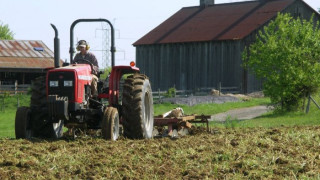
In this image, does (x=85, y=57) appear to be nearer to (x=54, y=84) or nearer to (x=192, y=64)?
(x=54, y=84)

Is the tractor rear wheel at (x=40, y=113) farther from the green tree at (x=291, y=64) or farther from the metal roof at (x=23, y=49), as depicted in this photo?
the metal roof at (x=23, y=49)

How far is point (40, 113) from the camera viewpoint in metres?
11.1

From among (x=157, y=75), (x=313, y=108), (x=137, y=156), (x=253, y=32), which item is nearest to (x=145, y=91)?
(x=137, y=156)

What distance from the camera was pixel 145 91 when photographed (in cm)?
1165

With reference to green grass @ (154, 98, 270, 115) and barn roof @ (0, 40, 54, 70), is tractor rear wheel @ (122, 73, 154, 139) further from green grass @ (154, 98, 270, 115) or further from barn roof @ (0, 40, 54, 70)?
barn roof @ (0, 40, 54, 70)

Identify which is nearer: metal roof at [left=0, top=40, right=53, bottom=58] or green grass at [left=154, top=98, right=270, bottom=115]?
green grass at [left=154, top=98, right=270, bottom=115]

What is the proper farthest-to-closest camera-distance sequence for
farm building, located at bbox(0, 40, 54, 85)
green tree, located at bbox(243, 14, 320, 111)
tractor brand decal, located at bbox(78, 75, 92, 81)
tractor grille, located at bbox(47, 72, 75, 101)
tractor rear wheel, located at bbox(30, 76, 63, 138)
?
farm building, located at bbox(0, 40, 54, 85) → green tree, located at bbox(243, 14, 320, 111) → tractor rear wheel, located at bbox(30, 76, 63, 138) → tractor brand decal, located at bbox(78, 75, 92, 81) → tractor grille, located at bbox(47, 72, 75, 101)

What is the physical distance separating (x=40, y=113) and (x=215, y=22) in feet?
104

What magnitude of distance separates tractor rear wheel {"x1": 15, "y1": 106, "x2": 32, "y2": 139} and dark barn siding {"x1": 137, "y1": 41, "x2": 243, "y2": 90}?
2874 cm

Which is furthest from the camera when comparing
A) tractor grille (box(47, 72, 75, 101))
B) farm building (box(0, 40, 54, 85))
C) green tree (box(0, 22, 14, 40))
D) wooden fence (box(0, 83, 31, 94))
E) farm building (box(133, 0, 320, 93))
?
green tree (box(0, 22, 14, 40))

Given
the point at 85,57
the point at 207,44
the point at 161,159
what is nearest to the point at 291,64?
the point at 207,44

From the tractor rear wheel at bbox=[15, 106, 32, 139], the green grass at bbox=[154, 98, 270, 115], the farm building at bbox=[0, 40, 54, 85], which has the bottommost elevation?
the green grass at bbox=[154, 98, 270, 115]

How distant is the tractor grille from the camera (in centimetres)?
1076

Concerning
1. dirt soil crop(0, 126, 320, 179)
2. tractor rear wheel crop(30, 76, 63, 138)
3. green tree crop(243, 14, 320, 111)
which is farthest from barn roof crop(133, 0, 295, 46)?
dirt soil crop(0, 126, 320, 179)
